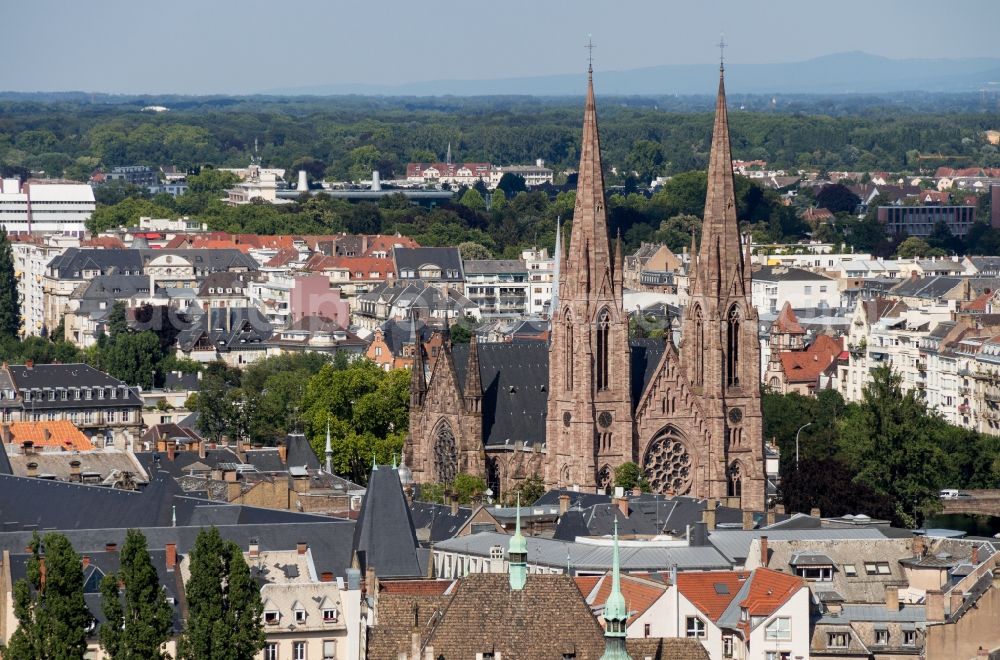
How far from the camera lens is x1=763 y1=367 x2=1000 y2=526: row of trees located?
120875 millimetres

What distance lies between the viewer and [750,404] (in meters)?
126

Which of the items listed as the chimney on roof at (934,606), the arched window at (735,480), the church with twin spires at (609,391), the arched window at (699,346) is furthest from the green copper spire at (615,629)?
the arched window at (699,346)

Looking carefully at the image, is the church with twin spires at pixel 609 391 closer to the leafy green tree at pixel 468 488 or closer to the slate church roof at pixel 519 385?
the slate church roof at pixel 519 385

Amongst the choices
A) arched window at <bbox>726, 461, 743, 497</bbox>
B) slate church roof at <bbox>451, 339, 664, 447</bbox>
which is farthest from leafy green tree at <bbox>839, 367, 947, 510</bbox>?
slate church roof at <bbox>451, 339, 664, 447</bbox>

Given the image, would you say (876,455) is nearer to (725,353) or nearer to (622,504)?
(725,353)

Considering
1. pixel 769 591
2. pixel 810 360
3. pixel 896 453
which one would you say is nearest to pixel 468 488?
pixel 896 453

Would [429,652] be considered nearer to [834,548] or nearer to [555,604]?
[555,604]

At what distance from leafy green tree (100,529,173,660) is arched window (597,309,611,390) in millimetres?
49334

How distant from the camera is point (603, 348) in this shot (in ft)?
405

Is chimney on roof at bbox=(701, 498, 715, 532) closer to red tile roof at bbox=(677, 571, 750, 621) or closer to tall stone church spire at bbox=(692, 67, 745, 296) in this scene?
red tile roof at bbox=(677, 571, 750, 621)

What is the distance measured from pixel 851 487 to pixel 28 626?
2080 inches

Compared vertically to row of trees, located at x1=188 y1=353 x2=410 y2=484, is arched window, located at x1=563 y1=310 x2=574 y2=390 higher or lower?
higher

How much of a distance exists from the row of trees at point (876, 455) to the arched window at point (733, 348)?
425 cm

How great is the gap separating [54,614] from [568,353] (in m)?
52.3
